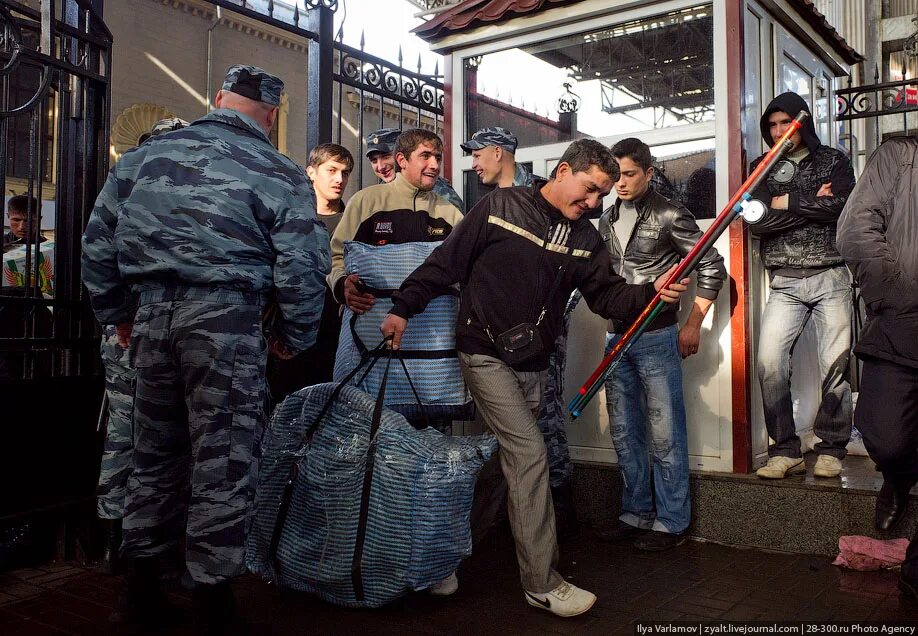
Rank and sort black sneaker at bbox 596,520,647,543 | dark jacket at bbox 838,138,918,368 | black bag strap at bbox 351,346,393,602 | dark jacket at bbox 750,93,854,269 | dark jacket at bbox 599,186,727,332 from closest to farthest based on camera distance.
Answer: black bag strap at bbox 351,346,393,602 < dark jacket at bbox 838,138,918,368 < dark jacket at bbox 599,186,727,332 < dark jacket at bbox 750,93,854,269 < black sneaker at bbox 596,520,647,543

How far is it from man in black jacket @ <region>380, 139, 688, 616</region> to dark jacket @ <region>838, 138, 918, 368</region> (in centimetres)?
81

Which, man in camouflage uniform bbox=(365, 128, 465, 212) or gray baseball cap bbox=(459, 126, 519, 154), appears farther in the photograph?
man in camouflage uniform bbox=(365, 128, 465, 212)

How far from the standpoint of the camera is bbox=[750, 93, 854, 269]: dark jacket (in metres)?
4.53

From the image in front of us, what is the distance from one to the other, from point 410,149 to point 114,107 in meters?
15.4

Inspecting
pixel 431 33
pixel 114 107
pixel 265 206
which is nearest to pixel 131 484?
pixel 265 206

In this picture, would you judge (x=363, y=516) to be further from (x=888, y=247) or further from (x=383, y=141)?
(x=383, y=141)

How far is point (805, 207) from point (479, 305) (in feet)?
7.01

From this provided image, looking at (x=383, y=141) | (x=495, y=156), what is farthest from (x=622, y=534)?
(x=383, y=141)

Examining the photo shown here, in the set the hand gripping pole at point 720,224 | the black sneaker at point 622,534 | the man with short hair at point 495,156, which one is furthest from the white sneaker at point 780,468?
the man with short hair at point 495,156

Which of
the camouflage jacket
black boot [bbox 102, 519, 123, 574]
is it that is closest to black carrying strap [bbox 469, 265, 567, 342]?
the camouflage jacket

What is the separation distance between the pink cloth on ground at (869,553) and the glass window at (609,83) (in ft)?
8.49

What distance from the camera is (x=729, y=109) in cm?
488

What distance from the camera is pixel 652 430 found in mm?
4520

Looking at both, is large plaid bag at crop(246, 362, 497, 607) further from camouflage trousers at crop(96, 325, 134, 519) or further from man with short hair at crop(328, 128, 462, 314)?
man with short hair at crop(328, 128, 462, 314)
